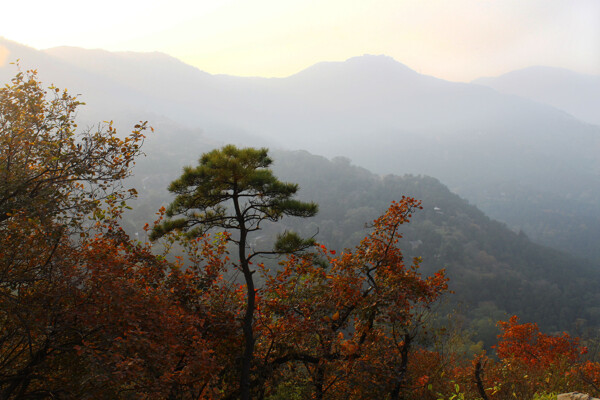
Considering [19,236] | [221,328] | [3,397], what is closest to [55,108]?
[19,236]

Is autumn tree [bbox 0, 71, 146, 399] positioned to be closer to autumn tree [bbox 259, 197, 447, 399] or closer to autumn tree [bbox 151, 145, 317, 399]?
autumn tree [bbox 151, 145, 317, 399]

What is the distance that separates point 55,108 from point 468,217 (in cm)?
16949

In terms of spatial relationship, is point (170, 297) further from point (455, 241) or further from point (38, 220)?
point (455, 241)

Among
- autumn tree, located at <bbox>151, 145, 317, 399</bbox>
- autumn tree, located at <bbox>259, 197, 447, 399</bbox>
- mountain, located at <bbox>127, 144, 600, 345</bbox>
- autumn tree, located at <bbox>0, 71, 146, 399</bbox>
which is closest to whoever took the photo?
autumn tree, located at <bbox>0, 71, 146, 399</bbox>

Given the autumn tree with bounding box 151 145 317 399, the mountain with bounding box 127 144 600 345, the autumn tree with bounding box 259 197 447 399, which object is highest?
the autumn tree with bounding box 151 145 317 399

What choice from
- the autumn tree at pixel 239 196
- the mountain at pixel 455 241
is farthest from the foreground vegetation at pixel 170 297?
the mountain at pixel 455 241

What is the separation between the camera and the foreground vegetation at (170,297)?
265 inches

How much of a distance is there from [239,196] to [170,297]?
318 centimetres

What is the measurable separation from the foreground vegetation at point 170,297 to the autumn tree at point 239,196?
0.11ft

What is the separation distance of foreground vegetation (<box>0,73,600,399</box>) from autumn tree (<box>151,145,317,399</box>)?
0.03 metres

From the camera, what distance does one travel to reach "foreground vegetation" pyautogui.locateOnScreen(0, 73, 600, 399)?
6.74 meters

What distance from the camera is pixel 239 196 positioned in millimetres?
9234

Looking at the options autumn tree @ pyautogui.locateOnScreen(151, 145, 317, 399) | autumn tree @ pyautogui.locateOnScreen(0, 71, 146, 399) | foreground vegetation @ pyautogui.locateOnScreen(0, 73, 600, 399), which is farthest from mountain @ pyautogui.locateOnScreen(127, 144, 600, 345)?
autumn tree @ pyautogui.locateOnScreen(0, 71, 146, 399)

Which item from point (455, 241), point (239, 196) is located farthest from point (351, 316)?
point (455, 241)
